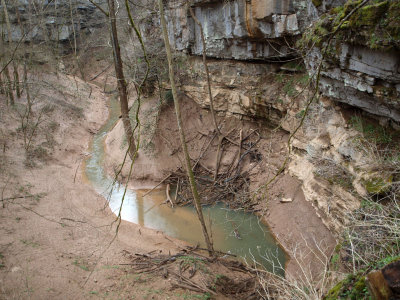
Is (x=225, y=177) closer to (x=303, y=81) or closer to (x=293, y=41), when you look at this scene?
(x=303, y=81)

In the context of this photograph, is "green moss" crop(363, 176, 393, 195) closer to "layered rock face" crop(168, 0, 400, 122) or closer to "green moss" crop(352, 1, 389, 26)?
"layered rock face" crop(168, 0, 400, 122)

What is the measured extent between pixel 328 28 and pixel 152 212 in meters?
8.95

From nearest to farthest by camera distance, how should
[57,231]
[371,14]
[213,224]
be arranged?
[371,14] < [57,231] < [213,224]

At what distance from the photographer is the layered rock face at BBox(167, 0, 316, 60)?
9.78 m

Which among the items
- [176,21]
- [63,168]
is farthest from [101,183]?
[176,21]

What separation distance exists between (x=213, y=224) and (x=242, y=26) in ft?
24.9

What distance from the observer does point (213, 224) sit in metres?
10.9

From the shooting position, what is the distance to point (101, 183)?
14086 millimetres

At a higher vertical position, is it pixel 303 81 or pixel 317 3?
pixel 317 3

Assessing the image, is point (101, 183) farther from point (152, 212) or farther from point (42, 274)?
point (42, 274)

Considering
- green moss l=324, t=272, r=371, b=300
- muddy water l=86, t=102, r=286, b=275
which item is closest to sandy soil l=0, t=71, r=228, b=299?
muddy water l=86, t=102, r=286, b=275

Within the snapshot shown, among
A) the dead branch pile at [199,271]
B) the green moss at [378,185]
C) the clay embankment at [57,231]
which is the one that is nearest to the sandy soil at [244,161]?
the dead branch pile at [199,271]

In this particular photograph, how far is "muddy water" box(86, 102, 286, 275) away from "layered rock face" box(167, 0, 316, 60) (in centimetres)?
603

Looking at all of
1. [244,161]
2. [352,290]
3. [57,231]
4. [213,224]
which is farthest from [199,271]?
[244,161]
